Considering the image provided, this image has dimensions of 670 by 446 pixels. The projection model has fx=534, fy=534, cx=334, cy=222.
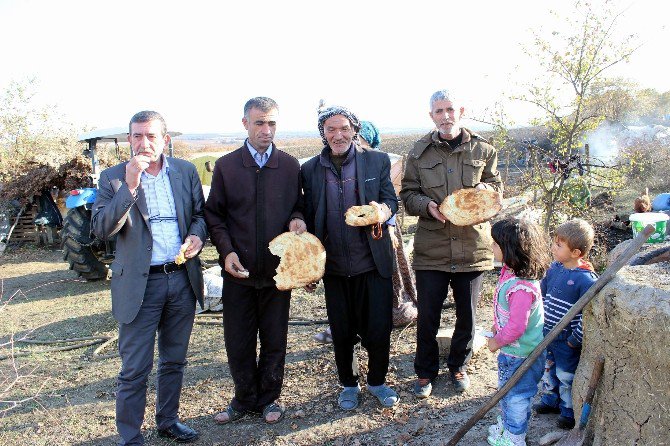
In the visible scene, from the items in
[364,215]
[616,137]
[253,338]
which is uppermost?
[616,137]

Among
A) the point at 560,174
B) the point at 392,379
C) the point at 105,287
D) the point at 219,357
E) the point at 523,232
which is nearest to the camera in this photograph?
the point at 523,232

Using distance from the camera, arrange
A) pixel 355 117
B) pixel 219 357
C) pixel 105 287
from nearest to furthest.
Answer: pixel 355 117 → pixel 219 357 → pixel 105 287

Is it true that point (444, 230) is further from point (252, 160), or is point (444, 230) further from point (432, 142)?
point (252, 160)

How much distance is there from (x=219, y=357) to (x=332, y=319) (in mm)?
1656

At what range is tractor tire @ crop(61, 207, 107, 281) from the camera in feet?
25.6

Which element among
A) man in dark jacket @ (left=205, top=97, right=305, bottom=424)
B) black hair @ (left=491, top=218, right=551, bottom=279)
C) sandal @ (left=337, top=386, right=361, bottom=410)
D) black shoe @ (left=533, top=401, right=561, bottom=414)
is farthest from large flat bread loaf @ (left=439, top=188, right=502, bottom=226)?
sandal @ (left=337, top=386, right=361, bottom=410)

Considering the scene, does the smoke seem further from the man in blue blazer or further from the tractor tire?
the man in blue blazer

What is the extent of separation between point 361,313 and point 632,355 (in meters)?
1.71

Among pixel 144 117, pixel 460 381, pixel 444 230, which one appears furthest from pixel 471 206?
pixel 144 117

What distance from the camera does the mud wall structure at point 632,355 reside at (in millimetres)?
2145

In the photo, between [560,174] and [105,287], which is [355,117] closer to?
[560,174]

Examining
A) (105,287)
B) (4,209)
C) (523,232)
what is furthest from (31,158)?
(523,232)

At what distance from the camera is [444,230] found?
12.0ft

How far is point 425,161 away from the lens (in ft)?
12.2
